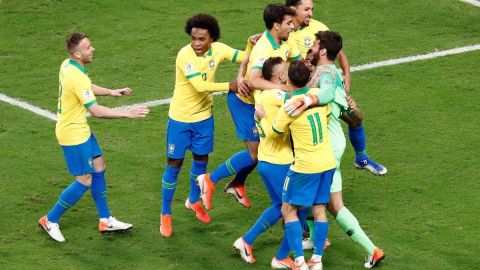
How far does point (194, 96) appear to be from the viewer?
1206 centimetres

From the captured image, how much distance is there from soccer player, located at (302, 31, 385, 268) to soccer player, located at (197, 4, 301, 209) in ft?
1.52

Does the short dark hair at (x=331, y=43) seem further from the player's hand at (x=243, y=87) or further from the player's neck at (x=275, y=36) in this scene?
the player's hand at (x=243, y=87)

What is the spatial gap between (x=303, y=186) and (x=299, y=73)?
1054mm

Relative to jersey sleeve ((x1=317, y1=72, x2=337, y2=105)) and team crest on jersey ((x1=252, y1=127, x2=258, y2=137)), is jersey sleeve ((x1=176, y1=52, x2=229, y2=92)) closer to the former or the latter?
team crest on jersey ((x1=252, y1=127, x2=258, y2=137))

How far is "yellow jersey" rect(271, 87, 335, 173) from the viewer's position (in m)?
10.6

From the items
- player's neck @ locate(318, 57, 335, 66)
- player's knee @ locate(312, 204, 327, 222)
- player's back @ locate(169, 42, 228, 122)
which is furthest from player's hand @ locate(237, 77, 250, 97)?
player's knee @ locate(312, 204, 327, 222)

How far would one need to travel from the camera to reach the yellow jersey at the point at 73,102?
38.1 ft

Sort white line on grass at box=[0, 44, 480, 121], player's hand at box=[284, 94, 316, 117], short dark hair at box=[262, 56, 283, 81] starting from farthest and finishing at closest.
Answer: white line on grass at box=[0, 44, 480, 121] < short dark hair at box=[262, 56, 283, 81] < player's hand at box=[284, 94, 316, 117]

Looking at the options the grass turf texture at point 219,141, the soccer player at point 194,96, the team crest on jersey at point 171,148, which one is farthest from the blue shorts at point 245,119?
the grass turf texture at point 219,141

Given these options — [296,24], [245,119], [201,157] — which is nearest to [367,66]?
[296,24]

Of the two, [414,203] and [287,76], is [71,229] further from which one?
[414,203]

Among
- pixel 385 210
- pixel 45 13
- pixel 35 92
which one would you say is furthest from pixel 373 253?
pixel 45 13

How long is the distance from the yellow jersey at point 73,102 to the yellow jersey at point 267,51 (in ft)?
5.44

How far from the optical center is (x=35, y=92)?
54.5 ft
